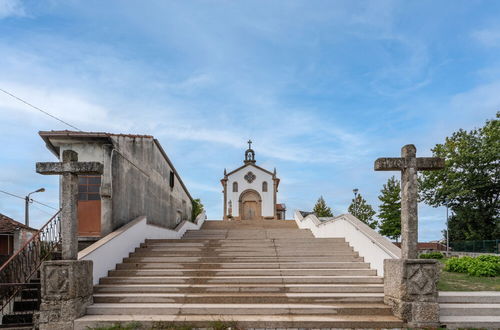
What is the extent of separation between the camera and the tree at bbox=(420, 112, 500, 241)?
89.6ft

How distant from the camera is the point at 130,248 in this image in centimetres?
930

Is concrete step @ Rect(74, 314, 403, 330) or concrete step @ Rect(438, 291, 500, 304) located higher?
concrete step @ Rect(438, 291, 500, 304)

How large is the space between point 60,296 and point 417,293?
20.0ft

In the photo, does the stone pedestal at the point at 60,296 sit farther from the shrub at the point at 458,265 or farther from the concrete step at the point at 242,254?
the shrub at the point at 458,265

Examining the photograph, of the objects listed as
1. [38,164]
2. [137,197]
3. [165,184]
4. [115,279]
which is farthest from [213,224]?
[38,164]

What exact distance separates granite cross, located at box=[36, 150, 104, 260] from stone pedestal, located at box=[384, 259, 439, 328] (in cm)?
574

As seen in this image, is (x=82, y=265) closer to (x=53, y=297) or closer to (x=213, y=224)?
(x=53, y=297)

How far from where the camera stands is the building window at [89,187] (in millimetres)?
10141

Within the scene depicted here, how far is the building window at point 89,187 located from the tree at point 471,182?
26.4m

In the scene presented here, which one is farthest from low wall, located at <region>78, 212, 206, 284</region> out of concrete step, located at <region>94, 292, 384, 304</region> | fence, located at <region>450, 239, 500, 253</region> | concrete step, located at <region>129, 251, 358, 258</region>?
fence, located at <region>450, 239, 500, 253</region>

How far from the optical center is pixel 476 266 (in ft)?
32.7

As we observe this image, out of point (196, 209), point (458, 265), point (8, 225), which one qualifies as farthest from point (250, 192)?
point (458, 265)

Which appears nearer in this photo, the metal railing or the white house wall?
the metal railing

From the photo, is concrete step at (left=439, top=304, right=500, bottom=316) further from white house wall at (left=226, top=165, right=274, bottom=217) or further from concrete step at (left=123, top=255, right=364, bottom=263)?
white house wall at (left=226, top=165, right=274, bottom=217)
